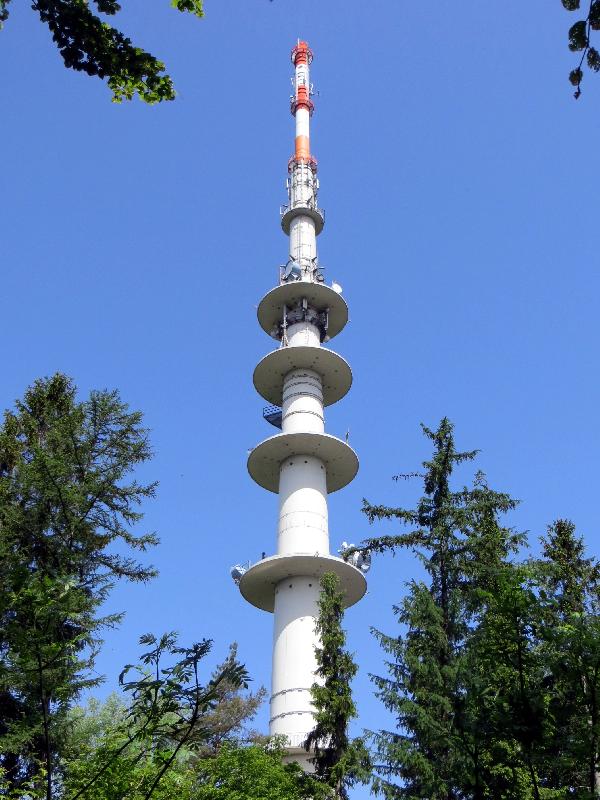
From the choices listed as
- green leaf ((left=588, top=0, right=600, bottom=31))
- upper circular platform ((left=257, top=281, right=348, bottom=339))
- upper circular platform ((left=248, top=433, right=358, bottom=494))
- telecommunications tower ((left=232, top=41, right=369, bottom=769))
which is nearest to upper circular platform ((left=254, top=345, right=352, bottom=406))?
telecommunications tower ((left=232, top=41, right=369, bottom=769))

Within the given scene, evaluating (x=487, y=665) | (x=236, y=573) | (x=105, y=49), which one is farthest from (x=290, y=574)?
(x=105, y=49)

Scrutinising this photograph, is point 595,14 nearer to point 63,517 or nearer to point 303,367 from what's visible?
point 63,517

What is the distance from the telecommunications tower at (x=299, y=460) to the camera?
91.0ft

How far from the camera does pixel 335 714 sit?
65.8ft

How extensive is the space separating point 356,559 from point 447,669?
1223cm

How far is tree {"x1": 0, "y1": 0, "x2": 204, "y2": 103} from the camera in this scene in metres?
6.41

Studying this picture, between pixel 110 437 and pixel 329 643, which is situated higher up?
pixel 110 437

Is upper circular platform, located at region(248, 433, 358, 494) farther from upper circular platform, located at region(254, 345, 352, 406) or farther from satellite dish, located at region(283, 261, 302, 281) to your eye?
satellite dish, located at region(283, 261, 302, 281)

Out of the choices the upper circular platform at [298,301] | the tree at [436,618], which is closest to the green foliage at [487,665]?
the tree at [436,618]

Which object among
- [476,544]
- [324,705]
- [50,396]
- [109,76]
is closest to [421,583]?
[476,544]

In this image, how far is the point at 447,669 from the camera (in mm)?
19453

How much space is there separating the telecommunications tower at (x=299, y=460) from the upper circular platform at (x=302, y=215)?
52 millimetres

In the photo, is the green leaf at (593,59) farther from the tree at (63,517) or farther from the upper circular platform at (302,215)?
the upper circular platform at (302,215)

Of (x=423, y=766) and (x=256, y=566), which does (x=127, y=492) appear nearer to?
(x=256, y=566)
